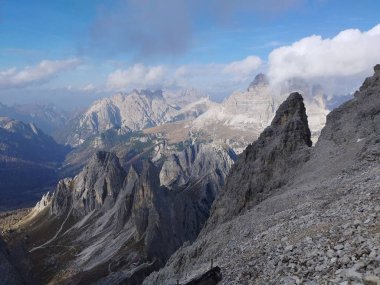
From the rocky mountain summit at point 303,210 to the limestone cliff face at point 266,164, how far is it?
7.5 inches

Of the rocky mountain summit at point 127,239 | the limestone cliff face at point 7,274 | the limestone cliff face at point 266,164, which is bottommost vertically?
the rocky mountain summit at point 127,239

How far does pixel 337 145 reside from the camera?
65438 millimetres

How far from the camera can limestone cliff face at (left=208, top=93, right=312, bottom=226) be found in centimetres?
7194

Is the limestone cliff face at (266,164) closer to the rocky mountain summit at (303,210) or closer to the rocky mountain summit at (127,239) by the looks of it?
the rocky mountain summit at (303,210)

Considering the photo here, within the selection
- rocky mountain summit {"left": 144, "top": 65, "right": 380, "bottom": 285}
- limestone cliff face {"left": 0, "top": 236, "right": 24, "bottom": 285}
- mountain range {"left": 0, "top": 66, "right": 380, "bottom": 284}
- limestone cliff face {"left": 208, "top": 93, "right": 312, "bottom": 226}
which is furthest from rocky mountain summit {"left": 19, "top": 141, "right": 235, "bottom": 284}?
rocky mountain summit {"left": 144, "top": 65, "right": 380, "bottom": 285}

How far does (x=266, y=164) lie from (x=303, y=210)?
3685cm

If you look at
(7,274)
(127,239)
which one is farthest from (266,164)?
(127,239)

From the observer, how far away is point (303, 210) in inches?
1537

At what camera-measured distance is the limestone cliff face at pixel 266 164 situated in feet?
236

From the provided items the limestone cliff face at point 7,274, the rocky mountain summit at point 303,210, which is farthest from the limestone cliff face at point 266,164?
the limestone cliff face at point 7,274

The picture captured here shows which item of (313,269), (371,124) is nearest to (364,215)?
(313,269)

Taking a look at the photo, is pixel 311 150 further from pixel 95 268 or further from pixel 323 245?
pixel 95 268

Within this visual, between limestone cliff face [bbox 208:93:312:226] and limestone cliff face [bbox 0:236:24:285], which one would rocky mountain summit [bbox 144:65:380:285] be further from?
limestone cliff face [bbox 0:236:24:285]

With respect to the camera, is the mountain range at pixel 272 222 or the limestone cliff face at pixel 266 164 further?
the limestone cliff face at pixel 266 164
